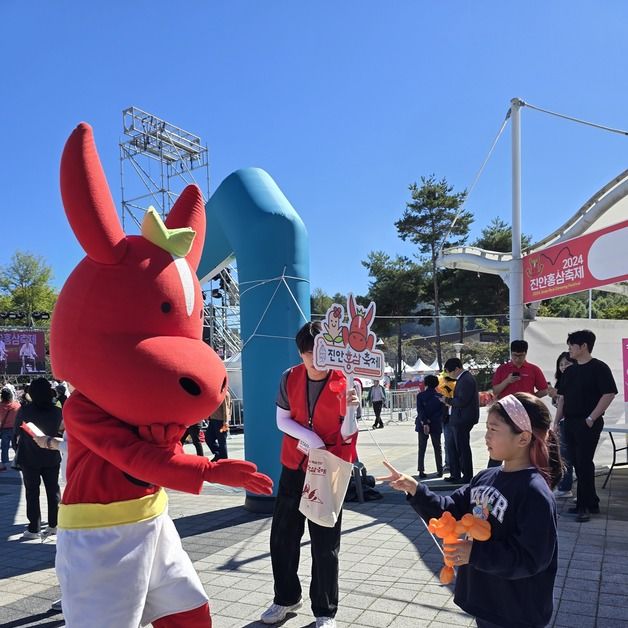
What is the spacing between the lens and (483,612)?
2.13 metres

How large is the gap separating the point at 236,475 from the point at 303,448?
116cm

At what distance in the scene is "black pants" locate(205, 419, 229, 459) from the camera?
30.8 ft

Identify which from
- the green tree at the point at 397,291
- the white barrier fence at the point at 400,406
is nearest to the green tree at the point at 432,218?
the green tree at the point at 397,291

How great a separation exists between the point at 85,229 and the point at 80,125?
1.57ft

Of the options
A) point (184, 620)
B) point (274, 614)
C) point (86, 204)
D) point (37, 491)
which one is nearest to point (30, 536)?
point (37, 491)

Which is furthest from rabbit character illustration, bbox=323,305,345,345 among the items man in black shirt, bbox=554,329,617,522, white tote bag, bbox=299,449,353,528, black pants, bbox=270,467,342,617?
man in black shirt, bbox=554,329,617,522

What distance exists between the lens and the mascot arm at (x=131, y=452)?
88.1 inches

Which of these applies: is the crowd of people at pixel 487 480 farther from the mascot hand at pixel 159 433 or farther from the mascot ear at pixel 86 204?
the mascot ear at pixel 86 204

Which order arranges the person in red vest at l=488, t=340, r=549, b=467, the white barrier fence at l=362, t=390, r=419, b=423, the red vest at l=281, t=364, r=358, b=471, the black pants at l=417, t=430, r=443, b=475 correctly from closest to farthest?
1. the red vest at l=281, t=364, r=358, b=471
2. the person in red vest at l=488, t=340, r=549, b=467
3. the black pants at l=417, t=430, r=443, b=475
4. the white barrier fence at l=362, t=390, r=419, b=423

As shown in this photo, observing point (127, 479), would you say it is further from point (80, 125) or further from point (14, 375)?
point (14, 375)

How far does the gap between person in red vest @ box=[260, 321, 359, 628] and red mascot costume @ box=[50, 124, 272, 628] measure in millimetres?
997

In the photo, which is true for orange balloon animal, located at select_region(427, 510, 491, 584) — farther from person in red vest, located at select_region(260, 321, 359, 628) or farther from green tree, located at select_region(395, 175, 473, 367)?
green tree, located at select_region(395, 175, 473, 367)

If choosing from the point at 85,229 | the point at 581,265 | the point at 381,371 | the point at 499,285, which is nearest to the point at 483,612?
the point at 381,371

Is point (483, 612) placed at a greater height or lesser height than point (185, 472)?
lesser
